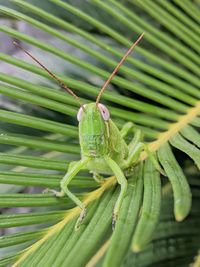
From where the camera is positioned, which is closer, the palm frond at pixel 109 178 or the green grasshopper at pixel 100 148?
the palm frond at pixel 109 178

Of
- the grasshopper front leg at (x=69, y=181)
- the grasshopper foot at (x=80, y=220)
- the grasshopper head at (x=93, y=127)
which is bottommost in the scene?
the grasshopper foot at (x=80, y=220)

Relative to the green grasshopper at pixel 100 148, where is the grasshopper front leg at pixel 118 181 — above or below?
below

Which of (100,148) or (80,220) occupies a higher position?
(100,148)

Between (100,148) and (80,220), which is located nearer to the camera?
(80,220)

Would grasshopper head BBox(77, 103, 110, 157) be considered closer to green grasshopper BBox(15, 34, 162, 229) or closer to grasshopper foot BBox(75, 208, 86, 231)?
green grasshopper BBox(15, 34, 162, 229)

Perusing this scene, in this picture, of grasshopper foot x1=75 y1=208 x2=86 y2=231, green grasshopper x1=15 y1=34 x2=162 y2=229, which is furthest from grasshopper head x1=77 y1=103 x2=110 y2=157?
grasshopper foot x1=75 y1=208 x2=86 y2=231

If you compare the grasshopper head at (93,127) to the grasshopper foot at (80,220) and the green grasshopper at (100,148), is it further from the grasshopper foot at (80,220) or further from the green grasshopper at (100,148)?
the grasshopper foot at (80,220)

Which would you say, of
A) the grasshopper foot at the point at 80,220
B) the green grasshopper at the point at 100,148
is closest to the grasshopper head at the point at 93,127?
the green grasshopper at the point at 100,148
